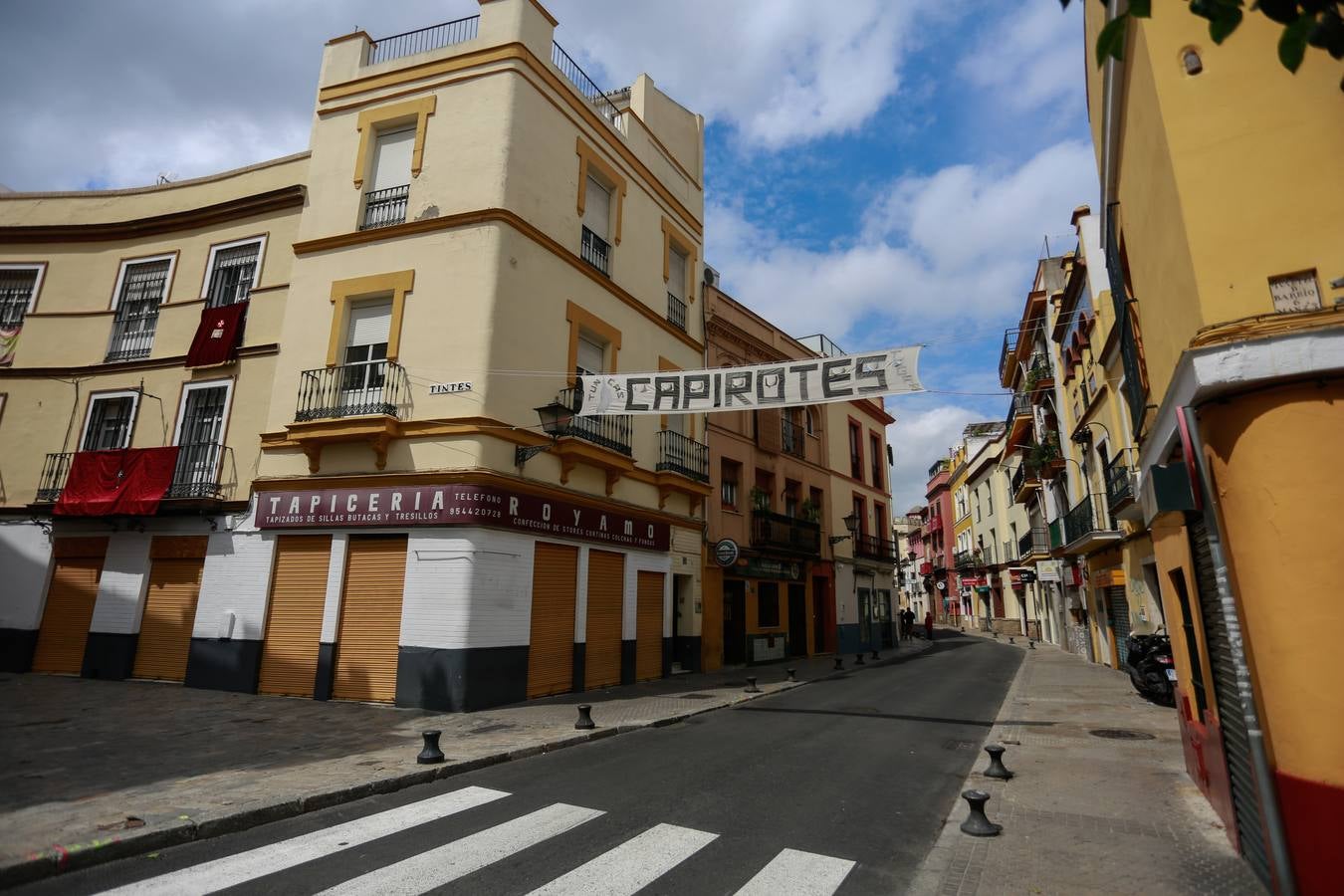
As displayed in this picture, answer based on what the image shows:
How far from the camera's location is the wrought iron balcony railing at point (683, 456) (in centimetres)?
1670

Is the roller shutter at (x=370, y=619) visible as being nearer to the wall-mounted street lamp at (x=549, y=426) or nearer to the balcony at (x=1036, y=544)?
the wall-mounted street lamp at (x=549, y=426)

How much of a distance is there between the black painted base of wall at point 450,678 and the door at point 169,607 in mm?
5244

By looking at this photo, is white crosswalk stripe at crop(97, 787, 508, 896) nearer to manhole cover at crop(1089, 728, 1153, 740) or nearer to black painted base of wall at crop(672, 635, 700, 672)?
manhole cover at crop(1089, 728, 1153, 740)

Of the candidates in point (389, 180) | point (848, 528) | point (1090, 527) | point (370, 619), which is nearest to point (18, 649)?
point (370, 619)

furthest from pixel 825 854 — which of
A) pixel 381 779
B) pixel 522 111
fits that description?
pixel 522 111

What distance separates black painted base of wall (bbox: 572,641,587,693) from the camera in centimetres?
1338

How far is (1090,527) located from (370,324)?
19.3m

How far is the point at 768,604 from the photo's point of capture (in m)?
21.8

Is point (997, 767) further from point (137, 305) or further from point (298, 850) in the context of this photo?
point (137, 305)

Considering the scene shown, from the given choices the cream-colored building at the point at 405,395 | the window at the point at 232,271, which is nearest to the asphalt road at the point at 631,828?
the cream-colored building at the point at 405,395

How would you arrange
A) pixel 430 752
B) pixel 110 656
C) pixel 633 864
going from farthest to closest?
pixel 110 656
pixel 430 752
pixel 633 864

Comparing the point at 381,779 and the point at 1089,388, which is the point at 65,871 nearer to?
the point at 381,779

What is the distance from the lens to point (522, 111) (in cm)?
1352

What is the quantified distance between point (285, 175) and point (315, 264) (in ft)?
10.2
